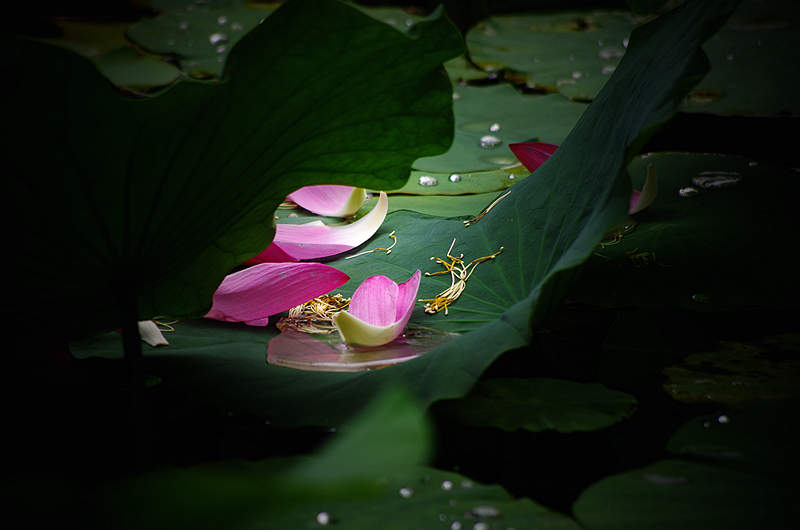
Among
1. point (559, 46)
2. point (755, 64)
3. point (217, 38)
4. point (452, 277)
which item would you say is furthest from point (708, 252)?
point (217, 38)

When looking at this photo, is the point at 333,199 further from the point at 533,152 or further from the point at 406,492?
the point at 406,492

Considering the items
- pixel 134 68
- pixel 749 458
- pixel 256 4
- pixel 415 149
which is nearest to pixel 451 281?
pixel 415 149

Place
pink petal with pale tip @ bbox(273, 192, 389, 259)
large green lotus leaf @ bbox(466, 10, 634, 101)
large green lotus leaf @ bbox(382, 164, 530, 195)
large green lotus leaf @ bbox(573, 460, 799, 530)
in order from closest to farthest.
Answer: large green lotus leaf @ bbox(573, 460, 799, 530)
pink petal with pale tip @ bbox(273, 192, 389, 259)
large green lotus leaf @ bbox(382, 164, 530, 195)
large green lotus leaf @ bbox(466, 10, 634, 101)

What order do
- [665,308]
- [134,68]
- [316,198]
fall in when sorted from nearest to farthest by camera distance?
[665,308], [316,198], [134,68]

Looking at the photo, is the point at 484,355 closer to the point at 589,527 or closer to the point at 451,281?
the point at 589,527

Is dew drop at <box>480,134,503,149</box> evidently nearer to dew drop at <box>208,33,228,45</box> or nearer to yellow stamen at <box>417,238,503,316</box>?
yellow stamen at <box>417,238,503,316</box>

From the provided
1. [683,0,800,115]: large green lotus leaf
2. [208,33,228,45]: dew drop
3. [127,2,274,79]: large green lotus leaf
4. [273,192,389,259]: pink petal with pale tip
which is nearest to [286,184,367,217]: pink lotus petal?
[273,192,389,259]: pink petal with pale tip
